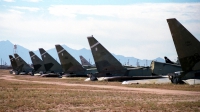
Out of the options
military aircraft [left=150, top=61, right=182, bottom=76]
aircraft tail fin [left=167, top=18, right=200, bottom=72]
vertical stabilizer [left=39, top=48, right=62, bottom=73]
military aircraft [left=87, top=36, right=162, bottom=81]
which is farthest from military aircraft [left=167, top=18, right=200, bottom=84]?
vertical stabilizer [left=39, top=48, right=62, bottom=73]

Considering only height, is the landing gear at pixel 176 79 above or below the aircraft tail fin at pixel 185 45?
below

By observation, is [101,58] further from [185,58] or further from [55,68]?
[55,68]

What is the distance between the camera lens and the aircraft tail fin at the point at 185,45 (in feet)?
97.0

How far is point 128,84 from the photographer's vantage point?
3500 cm

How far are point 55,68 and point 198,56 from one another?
49507 millimetres

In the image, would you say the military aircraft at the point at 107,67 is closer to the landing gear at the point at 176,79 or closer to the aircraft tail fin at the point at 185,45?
the landing gear at the point at 176,79

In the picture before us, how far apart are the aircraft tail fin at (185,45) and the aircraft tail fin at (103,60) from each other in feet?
46.5

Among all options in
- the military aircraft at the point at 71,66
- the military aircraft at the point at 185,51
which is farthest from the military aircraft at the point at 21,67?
the military aircraft at the point at 185,51

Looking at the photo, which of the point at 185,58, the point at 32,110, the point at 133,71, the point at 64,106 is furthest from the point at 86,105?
the point at 133,71

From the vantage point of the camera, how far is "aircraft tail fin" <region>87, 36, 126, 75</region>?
44.0 metres

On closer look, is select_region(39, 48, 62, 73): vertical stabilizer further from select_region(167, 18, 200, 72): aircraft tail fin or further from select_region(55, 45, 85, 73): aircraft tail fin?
select_region(167, 18, 200, 72): aircraft tail fin

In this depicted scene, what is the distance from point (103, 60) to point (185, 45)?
1607cm

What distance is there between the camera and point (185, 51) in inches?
1196

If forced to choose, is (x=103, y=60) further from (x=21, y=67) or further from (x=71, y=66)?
(x=21, y=67)
